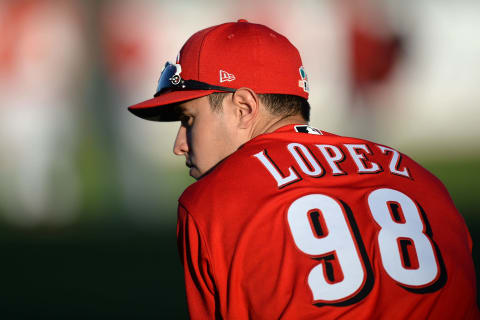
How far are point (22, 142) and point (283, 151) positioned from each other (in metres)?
7.74

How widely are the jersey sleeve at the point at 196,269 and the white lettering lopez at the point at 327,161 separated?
0.65 ft

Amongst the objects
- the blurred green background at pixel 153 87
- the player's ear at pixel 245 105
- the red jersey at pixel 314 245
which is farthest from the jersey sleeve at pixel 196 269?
the blurred green background at pixel 153 87

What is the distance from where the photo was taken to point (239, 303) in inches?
47.5

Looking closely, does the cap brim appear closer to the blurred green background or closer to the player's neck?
the player's neck

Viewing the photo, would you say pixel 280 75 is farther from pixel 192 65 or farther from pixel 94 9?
pixel 94 9

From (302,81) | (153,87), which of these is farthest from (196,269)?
(153,87)

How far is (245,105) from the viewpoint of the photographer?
157 centimetres

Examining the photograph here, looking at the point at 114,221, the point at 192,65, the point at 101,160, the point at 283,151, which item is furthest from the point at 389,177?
the point at 101,160

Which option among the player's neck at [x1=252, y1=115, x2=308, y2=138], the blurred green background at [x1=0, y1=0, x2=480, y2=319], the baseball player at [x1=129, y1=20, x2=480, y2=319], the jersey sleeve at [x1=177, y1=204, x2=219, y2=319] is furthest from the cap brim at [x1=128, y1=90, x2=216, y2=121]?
the blurred green background at [x1=0, y1=0, x2=480, y2=319]

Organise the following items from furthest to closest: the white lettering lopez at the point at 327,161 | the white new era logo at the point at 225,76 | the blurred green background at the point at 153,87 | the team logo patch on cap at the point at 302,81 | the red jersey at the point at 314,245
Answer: the blurred green background at the point at 153,87 → the team logo patch on cap at the point at 302,81 → the white new era logo at the point at 225,76 → the white lettering lopez at the point at 327,161 → the red jersey at the point at 314,245

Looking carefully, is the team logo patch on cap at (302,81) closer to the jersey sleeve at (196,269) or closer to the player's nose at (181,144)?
the player's nose at (181,144)

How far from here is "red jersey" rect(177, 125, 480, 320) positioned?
1.16 meters

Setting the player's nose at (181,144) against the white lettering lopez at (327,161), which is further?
the player's nose at (181,144)

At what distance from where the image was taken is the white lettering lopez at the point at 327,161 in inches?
50.2
